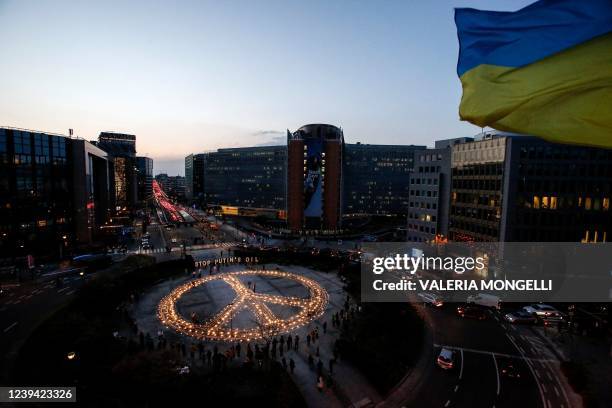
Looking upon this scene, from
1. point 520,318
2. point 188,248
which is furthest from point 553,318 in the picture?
point 188,248

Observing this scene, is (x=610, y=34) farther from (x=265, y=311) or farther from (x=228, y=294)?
(x=228, y=294)

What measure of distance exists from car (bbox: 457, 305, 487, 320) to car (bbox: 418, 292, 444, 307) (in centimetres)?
264

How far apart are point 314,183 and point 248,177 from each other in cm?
5992

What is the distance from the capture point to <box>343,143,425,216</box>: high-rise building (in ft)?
468

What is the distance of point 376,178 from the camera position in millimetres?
143625

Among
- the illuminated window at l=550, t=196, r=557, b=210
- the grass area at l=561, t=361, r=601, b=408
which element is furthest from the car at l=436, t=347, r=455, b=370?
the illuminated window at l=550, t=196, r=557, b=210

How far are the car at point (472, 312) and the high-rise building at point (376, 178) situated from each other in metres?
107

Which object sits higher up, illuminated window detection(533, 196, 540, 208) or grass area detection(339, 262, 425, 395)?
illuminated window detection(533, 196, 540, 208)

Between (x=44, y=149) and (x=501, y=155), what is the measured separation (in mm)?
87163

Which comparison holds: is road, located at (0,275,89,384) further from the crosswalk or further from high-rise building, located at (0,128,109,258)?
the crosswalk

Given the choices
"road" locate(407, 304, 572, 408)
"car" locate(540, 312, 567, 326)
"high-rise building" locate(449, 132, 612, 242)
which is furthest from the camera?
"high-rise building" locate(449, 132, 612, 242)

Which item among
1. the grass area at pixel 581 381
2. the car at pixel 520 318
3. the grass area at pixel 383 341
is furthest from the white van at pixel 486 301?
the grass area at pixel 581 381

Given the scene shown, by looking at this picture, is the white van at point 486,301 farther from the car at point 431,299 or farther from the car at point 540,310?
the car at point 431,299
